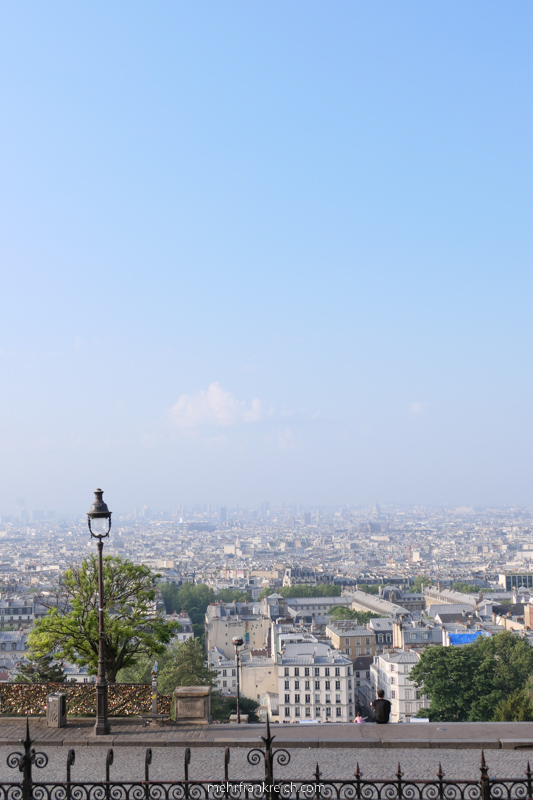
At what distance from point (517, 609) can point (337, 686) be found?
54965mm

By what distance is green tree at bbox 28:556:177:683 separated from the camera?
20844 millimetres

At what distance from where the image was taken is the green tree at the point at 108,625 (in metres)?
20.8

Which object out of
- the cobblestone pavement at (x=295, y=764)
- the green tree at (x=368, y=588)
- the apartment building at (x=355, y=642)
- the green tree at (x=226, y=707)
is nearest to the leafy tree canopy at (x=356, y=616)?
the apartment building at (x=355, y=642)

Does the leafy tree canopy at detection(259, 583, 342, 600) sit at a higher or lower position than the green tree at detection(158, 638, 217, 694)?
lower

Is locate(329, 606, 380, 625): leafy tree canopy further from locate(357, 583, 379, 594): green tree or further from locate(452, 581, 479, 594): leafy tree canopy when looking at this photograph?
locate(357, 583, 379, 594): green tree

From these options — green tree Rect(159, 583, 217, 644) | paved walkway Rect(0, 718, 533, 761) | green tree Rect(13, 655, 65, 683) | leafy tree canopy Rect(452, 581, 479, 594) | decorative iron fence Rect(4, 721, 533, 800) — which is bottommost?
leafy tree canopy Rect(452, 581, 479, 594)

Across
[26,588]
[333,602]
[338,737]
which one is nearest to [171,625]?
[338,737]

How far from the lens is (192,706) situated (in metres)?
15.3

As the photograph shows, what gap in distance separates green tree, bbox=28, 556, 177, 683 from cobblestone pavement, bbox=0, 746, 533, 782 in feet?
23.8

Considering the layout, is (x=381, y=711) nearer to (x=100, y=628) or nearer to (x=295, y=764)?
(x=295, y=764)

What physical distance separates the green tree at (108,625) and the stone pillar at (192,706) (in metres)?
5.65

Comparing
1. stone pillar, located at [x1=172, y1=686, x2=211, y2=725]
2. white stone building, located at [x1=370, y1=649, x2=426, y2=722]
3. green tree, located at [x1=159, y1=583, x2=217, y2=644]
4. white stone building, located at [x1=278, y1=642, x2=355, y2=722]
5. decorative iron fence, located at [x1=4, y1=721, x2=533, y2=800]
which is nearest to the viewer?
decorative iron fence, located at [x1=4, y1=721, x2=533, y2=800]

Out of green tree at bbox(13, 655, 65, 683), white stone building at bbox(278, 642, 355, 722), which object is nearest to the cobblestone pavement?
green tree at bbox(13, 655, 65, 683)

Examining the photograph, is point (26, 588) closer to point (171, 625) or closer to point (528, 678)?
point (528, 678)
